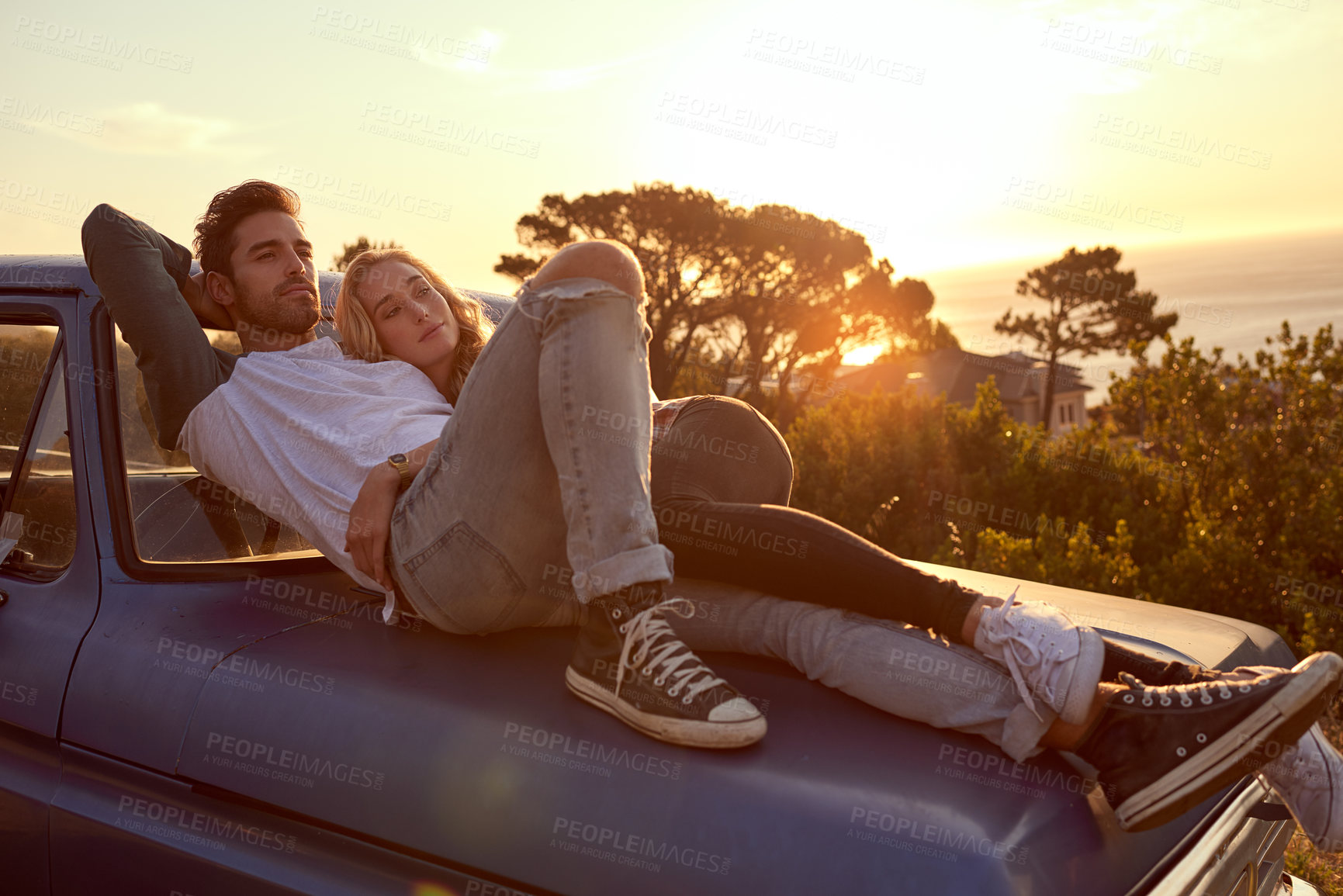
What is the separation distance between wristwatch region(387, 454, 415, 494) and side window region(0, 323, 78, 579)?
0.72 metres

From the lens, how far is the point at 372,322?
237 centimetres

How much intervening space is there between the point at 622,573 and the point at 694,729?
33cm

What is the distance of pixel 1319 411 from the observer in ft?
15.7

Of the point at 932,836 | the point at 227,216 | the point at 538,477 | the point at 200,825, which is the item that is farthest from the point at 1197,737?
the point at 227,216

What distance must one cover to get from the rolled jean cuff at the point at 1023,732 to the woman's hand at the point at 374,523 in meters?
1.18

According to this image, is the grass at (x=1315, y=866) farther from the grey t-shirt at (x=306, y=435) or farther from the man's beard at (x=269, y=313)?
the man's beard at (x=269, y=313)

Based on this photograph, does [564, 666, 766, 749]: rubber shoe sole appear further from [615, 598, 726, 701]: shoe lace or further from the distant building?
the distant building

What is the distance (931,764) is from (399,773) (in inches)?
32.9

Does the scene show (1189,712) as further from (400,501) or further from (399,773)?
(400,501)

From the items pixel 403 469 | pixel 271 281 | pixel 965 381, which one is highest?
pixel 965 381

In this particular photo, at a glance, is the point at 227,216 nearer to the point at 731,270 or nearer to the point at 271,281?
the point at 271,281

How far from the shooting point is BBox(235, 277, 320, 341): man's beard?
8.11 feet

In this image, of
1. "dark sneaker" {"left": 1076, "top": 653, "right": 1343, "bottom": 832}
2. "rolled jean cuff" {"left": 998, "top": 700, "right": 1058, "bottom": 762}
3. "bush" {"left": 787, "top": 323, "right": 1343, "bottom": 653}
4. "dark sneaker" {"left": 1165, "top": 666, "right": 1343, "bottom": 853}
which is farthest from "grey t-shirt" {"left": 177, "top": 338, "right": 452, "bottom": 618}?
"bush" {"left": 787, "top": 323, "right": 1343, "bottom": 653}

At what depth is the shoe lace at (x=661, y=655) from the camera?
4.95ft
